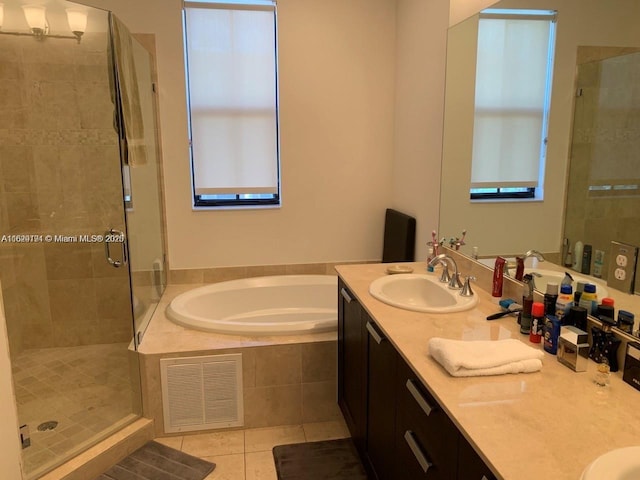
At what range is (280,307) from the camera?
11.9 ft

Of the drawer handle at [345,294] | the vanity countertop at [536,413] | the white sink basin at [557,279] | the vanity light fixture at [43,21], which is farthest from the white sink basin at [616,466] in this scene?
the vanity light fixture at [43,21]

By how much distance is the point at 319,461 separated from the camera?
2379mm

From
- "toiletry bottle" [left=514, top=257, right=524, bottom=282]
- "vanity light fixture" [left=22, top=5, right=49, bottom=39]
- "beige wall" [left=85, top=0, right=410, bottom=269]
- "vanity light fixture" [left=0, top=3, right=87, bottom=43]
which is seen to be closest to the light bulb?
"vanity light fixture" [left=0, top=3, right=87, bottom=43]

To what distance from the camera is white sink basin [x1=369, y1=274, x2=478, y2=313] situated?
218 centimetres

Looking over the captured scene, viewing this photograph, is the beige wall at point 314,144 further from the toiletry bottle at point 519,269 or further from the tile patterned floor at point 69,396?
the toiletry bottle at point 519,269

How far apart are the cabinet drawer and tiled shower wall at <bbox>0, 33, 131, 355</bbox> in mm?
1961

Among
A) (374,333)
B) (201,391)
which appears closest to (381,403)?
(374,333)

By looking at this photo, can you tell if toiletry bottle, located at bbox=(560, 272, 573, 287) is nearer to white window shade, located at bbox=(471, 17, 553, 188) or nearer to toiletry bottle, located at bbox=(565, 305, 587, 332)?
toiletry bottle, located at bbox=(565, 305, 587, 332)

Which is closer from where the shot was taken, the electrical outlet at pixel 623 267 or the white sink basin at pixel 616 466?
the white sink basin at pixel 616 466

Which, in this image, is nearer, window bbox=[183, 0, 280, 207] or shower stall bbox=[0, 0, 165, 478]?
shower stall bbox=[0, 0, 165, 478]

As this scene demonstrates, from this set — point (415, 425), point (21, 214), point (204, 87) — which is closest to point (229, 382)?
point (415, 425)

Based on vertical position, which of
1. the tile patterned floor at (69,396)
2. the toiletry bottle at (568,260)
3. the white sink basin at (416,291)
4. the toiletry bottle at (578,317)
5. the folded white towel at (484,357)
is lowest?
the tile patterned floor at (69,396)

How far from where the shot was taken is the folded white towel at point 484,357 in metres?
1.39

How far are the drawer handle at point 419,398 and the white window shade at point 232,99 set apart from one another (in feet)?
7.85
